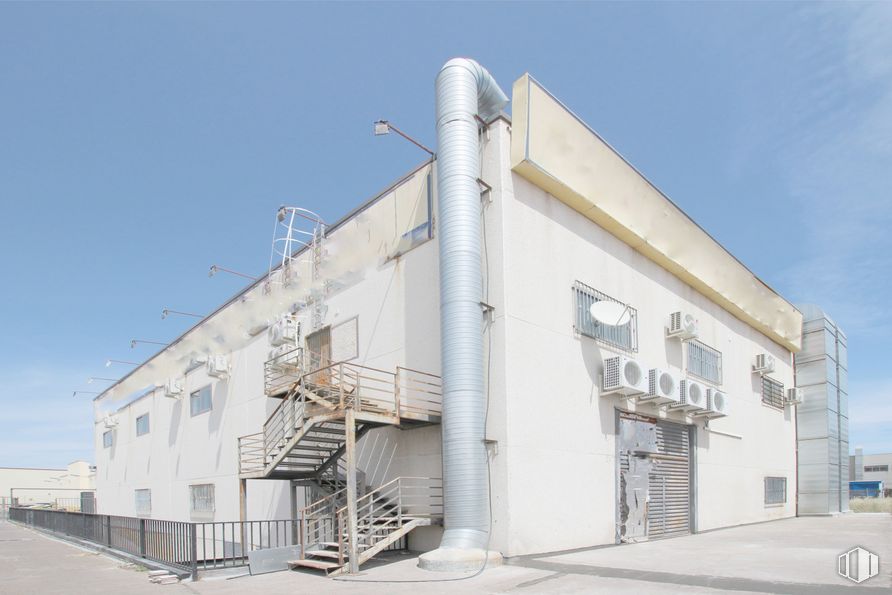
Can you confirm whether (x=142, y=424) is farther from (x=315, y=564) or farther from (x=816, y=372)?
(x=816, y=372)

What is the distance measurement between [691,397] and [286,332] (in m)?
11.6

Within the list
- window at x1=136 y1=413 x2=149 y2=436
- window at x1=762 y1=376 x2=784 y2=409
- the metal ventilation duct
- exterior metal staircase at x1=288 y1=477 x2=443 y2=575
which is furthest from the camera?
window at x1=136 y1=413 x2=149 y2=436

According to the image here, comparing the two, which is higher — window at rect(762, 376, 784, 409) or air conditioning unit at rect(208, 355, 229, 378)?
air conditioning unit at rect(208, 355, 229, 378)

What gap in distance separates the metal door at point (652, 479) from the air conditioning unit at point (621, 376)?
1.12 meters

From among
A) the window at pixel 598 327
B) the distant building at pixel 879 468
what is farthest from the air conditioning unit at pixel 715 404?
the distant building at pixel 879 468

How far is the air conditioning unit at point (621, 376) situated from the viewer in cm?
1634

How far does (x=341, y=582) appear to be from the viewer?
37.6 ft

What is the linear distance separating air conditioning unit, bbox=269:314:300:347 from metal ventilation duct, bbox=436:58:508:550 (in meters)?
6.44

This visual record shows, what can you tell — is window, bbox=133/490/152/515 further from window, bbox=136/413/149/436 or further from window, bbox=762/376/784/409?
window, bbox=762/376/784/409

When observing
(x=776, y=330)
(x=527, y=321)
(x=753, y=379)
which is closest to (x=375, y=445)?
(x=527, y=321)

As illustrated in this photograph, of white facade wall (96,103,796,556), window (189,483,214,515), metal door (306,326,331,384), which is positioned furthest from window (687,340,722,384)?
window (189,483,214,515)

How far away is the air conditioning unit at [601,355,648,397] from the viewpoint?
53.6 feet

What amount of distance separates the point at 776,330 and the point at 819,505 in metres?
8.20

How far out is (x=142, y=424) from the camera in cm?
3366
